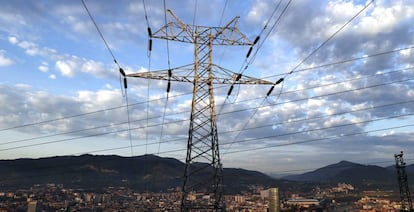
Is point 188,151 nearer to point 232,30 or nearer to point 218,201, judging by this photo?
point 218,201

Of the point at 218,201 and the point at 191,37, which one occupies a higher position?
the point at 191,37

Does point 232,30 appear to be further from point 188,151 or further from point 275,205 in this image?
point 275,205

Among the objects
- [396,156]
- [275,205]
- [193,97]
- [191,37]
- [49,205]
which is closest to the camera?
[193,97]

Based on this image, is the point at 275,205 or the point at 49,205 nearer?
the point at 275,205

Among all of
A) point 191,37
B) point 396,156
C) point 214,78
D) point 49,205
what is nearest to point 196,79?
point 214,78

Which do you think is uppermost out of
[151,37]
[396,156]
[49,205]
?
[151,37]

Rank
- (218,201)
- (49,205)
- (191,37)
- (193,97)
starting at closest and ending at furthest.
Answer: (218,201), (193,97), (191,37), (49,205)

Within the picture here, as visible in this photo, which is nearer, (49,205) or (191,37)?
(191,37)

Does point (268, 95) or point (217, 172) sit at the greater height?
point (268, 95)

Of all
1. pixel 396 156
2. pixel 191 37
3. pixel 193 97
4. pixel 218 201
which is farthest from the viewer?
pixel 396 156

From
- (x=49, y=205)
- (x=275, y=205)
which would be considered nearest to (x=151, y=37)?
(x=275, y=205)
